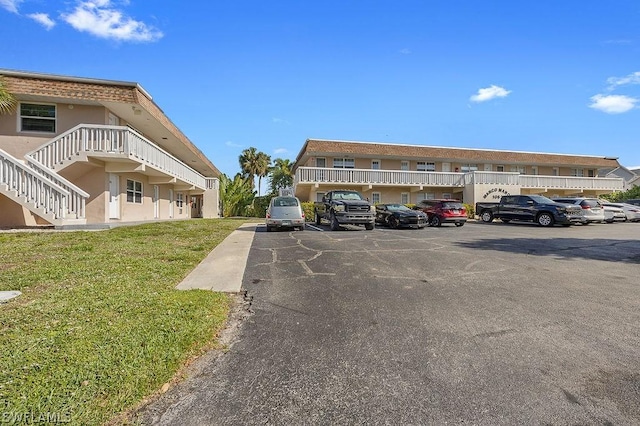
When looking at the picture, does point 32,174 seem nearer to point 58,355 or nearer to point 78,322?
point 78,322

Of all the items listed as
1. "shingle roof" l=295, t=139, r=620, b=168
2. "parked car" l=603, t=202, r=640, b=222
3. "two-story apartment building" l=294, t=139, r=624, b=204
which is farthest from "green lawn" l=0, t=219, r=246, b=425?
"parked car" l=603, t=202, r=640, b=222

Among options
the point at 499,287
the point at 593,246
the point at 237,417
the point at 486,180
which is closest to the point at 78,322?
the point at 237,417

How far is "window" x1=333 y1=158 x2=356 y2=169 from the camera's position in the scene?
28.7 meters

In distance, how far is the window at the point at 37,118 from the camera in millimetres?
14398

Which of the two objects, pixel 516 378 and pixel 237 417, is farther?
pixel 516 378

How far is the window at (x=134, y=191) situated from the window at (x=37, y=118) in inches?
162

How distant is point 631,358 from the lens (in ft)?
9.67

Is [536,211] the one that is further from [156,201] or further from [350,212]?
[156,201]

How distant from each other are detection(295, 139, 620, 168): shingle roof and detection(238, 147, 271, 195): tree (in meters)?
19.5

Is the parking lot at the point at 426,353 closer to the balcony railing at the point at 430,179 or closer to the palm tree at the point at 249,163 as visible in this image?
the balcony railing at the point at 430,179

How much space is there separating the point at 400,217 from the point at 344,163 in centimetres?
1340

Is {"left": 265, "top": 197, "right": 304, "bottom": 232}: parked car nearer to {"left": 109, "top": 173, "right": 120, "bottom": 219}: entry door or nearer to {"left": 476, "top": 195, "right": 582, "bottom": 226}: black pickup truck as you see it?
{"left": 109, "top": 173, "right": 120, "bottom": 219}: entry door

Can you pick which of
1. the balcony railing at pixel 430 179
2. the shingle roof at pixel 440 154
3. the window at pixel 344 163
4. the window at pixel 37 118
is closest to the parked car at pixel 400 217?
the balcony railing at pixel 430 179

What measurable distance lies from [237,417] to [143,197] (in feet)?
65.4
